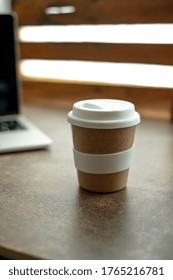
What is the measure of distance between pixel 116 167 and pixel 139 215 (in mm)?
100

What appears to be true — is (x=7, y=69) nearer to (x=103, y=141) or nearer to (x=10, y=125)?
(x=10, y=125)

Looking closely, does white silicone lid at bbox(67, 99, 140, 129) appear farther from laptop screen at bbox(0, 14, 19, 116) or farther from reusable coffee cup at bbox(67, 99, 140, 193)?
laptop screen at bbox(0, 14, 19, 116)

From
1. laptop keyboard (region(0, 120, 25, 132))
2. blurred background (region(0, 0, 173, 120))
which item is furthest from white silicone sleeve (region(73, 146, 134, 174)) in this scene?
blurred background (region(0, 0, 173, 120))

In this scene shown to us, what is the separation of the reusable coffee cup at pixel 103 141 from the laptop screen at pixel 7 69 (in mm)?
484

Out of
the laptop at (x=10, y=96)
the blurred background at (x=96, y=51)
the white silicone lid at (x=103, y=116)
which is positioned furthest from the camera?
Result: the blurred background at (x=96, y=51)

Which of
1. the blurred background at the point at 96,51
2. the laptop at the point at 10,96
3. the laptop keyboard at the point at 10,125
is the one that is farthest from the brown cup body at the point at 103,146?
the blurred background at the point at 96,51

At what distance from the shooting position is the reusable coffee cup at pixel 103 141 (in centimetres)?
66

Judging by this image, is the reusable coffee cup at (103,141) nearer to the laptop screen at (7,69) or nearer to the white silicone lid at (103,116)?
the white silicone lid at (103,116)

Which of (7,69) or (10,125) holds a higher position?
(7,69)

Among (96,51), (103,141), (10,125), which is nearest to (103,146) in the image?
(103,141)

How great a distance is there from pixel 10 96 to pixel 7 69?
0.27 ft

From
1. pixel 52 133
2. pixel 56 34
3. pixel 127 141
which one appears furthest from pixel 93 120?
pixel 56 34

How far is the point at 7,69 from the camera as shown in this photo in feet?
3.66

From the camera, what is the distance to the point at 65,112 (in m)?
1.33
